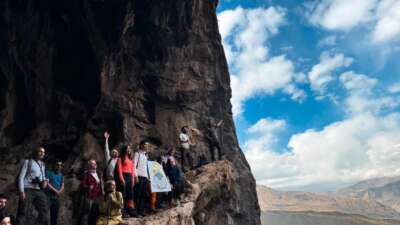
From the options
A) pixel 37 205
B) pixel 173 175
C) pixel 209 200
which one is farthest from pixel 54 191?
pixel 209 200

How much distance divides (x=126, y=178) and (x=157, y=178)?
5.44 feet

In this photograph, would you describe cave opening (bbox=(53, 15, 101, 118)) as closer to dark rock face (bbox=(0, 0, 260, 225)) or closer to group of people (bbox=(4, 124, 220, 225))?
dark rock face (bbox=(0, 0, 260, 225))

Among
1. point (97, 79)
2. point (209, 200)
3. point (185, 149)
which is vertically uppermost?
point (97, 79)

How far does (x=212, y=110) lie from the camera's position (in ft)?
84.8

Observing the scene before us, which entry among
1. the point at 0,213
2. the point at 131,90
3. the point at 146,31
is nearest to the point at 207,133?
the point at 131,90

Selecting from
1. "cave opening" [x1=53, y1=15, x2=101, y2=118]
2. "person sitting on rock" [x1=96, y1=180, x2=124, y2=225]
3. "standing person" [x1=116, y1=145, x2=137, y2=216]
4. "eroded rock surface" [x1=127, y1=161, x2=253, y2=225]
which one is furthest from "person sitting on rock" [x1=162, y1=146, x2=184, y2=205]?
"cave opening" [x1=53, y1=15, x2=101, y2=118]

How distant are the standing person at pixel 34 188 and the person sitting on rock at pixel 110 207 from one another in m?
1.61

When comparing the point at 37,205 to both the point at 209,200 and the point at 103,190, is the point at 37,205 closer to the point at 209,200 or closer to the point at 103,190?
the point at 103,190

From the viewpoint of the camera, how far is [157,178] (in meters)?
13.5

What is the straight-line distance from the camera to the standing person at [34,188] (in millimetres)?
10117

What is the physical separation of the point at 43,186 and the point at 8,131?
558 inches

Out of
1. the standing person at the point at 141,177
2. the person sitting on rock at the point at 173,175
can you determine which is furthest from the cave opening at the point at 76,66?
the standing person at the point at 141,177

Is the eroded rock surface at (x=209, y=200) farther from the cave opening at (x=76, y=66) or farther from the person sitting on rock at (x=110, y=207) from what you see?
the cave opening at (x=76, y=66)

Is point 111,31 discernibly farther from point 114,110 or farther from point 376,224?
point 376,224
